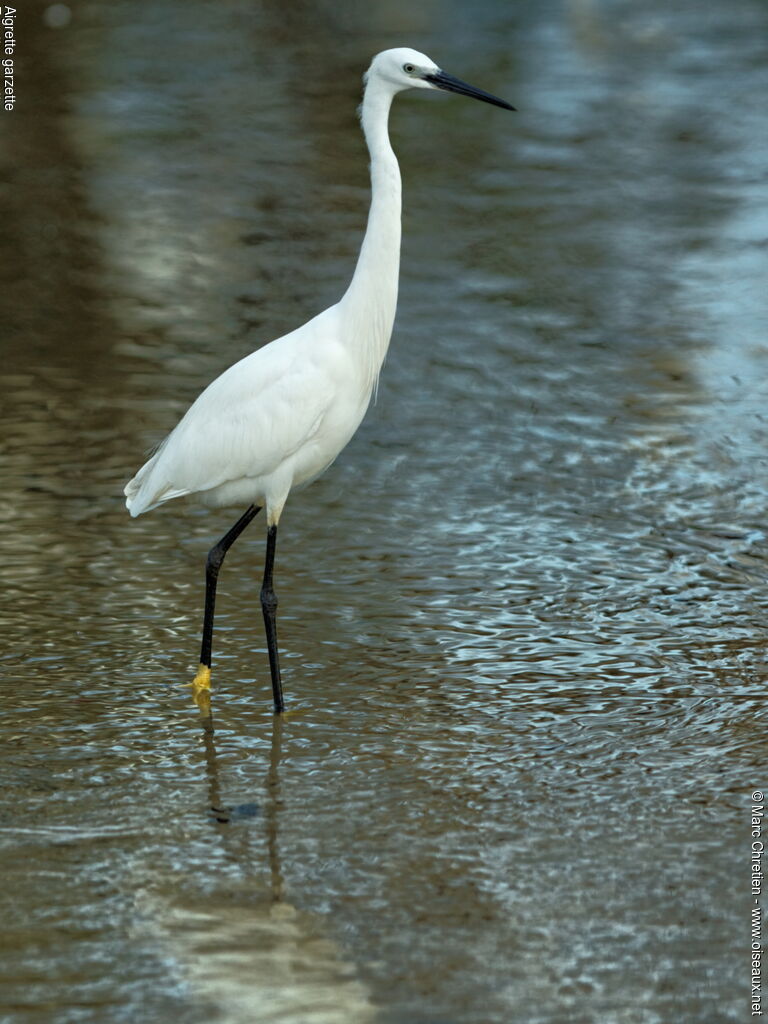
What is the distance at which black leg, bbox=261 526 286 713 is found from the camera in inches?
199

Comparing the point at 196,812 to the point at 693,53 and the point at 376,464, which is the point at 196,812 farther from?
the point at 693,53

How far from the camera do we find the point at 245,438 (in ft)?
17.3

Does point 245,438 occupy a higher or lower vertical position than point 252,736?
higher

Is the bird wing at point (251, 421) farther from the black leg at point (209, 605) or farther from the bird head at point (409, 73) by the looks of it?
the bird head at point (409, 73)

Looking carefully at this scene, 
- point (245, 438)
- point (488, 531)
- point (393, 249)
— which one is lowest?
point (488, 531)

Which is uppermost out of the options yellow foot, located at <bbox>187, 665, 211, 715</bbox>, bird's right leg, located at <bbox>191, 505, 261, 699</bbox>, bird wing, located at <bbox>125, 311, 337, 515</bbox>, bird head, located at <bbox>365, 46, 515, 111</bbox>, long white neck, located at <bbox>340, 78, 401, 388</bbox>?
bird head, located at <bbox>365, 46, 515, 111</bbox>

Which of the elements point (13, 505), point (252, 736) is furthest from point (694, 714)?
point (13, 505)

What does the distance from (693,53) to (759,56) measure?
1.79 feet

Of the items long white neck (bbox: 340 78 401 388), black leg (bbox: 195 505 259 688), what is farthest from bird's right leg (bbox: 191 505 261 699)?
long white neck (bbox: 340 78 401 388)

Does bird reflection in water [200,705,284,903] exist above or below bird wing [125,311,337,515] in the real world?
below

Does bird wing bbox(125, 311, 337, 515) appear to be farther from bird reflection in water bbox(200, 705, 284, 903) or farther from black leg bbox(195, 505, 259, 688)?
bird reflection in water bbox(200, 705, 284, 903)

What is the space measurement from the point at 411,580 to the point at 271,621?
95 centimetres

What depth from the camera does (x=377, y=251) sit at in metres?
5.19

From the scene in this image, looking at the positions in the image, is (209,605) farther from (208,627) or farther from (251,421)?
(251,421)
